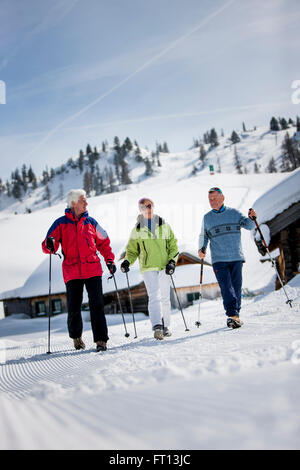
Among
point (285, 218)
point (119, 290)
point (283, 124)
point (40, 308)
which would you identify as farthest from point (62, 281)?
point (283, 124)

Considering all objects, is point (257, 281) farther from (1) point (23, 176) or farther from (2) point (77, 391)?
(1) point (23, 176)

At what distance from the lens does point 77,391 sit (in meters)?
1.85

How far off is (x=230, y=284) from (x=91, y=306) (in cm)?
194

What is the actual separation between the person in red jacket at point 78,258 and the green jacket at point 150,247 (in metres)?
0.68

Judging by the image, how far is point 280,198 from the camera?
920 cm

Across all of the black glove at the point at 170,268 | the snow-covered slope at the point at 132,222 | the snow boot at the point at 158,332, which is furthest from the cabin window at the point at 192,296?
the snow boot at the point at 158,332

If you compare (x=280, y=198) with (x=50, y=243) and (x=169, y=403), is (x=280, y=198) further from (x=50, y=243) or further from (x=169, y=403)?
(x=169, y=403)

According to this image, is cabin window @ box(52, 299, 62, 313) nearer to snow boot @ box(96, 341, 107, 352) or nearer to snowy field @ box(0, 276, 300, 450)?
snow boot @ box(96, 341, 107, 352)

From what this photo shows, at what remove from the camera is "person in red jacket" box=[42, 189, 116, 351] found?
159 inches

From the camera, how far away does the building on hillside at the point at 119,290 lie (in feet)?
70.0

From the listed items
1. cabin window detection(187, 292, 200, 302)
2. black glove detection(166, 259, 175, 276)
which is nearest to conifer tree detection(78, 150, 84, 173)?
cabin window detection(187, 292, 200, 302)

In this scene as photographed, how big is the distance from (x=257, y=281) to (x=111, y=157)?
12879 centimetres

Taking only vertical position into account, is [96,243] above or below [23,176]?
below
